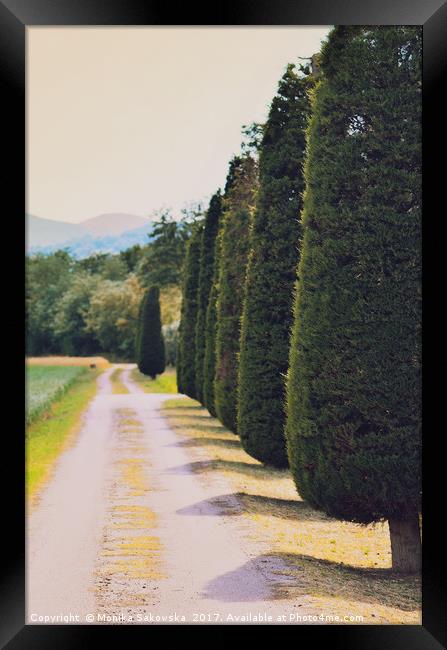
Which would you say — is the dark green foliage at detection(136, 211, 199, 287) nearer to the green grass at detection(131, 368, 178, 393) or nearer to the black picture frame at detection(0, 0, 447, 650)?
the green grass at detection(131, 368, 178, 393)

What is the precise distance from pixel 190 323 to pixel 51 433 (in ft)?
29.0

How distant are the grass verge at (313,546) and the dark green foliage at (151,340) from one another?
2282 cm

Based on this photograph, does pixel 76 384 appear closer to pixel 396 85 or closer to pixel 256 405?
pixel 256 405

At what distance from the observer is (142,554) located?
767 centimetres

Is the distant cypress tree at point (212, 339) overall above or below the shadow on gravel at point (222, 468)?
above

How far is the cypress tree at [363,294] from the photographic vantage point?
23.6ft

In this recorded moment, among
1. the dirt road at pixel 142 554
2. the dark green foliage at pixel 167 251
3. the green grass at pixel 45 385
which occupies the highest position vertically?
the dark green foliage at pixel 167 251

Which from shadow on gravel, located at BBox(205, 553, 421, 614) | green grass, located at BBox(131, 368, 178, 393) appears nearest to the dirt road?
shadow on gravel, located at BBox(205, 553, 421, 614)

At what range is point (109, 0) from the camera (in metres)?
5.86

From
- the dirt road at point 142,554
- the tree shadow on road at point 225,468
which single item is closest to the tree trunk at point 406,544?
the dirt road at point 142,554

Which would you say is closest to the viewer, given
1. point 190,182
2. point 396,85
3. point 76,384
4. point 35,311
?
point 396,85
